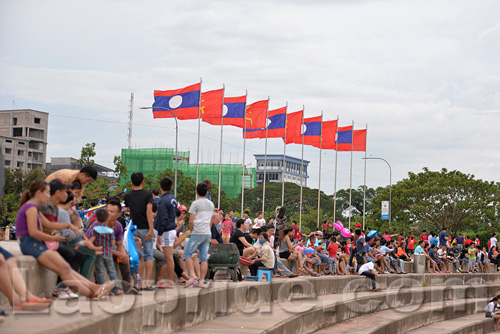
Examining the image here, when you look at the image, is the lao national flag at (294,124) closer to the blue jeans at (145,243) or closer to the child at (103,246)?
the blue jeans at (145,243)

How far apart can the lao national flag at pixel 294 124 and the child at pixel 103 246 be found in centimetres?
3104

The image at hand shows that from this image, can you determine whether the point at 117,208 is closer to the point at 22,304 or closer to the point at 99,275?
the point at 99,275

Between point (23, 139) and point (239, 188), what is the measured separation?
123 ft

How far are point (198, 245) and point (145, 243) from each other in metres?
1.11

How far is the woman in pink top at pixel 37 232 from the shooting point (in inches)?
271

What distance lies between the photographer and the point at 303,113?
39.5 metres

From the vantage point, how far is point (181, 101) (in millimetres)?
32750

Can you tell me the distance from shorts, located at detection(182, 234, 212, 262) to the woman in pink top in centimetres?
303

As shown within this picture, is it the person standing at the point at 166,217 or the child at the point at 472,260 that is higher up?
the person standing at the point at 166,217

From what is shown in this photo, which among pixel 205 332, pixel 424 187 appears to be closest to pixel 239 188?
pixel 424 187

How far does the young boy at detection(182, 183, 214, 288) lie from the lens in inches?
399

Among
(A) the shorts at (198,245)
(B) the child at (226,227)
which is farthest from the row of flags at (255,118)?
(A) the shorts at (198,245)

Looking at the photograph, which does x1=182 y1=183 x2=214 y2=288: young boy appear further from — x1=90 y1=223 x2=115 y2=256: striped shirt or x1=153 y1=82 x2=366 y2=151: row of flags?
A: x1=153 y1=82 x2=366 y2=151: row of flags

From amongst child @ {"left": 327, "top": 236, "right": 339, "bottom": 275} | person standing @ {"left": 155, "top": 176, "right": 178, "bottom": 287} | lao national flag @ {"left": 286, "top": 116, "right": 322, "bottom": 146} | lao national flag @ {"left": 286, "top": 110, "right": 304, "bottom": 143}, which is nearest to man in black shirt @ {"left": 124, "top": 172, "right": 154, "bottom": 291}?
person standing @ {"left": 155, "top": 176, "right": 178, "bottom": 287}
